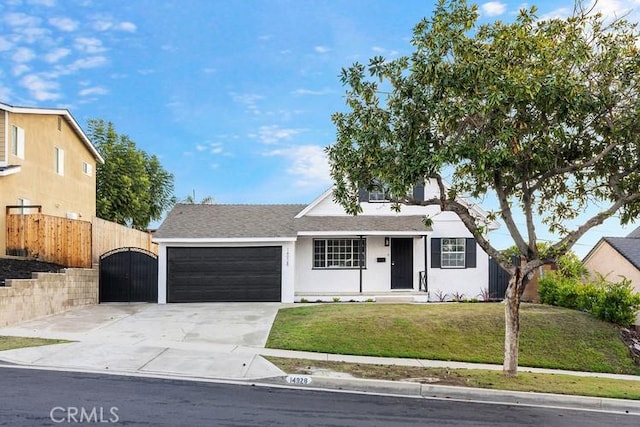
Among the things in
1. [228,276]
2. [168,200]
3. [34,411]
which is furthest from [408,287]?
[168,200]

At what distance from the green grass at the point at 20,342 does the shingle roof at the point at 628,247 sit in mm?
17573

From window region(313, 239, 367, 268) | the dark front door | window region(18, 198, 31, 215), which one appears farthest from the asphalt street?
window region(18, 198, 31, 215)

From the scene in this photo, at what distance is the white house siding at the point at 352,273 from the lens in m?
21.0

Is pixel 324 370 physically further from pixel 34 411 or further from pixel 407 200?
pixel 34 411

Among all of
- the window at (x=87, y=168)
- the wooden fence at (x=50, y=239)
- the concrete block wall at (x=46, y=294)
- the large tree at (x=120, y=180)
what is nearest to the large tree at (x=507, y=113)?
the concrete block wall at (x=46, y=294)

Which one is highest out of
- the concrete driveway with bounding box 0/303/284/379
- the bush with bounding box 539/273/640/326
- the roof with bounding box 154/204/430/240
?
the roof with bounding box 154/204/430/240

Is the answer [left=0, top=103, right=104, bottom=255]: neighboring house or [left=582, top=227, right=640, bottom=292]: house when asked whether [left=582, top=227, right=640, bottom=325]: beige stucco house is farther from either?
[left=0, top=103, right=104, bottom=255]: neighboring house

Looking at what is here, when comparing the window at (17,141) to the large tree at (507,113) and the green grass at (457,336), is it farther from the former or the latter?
the large tree at (507,113)

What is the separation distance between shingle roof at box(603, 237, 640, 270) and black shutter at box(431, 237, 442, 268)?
6.14m

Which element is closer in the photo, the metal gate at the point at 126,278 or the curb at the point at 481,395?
the curb at the point at 481,395

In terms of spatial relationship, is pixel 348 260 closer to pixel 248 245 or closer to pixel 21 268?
pixel 248 245

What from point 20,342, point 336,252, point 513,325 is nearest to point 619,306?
point 513,325

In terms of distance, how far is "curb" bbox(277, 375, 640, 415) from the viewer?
885 centimetres

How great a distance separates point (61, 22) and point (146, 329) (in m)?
11.8
